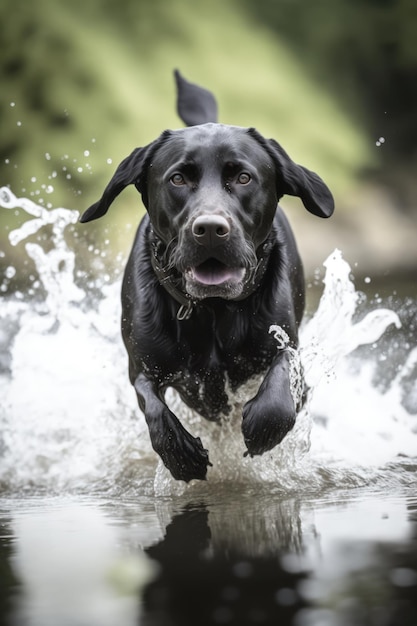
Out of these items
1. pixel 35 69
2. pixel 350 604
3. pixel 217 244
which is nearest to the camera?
pixel 350 604

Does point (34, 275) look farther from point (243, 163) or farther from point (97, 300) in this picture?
point (243, 163)

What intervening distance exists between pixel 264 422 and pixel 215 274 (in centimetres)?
49

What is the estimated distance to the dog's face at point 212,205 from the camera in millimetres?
3219

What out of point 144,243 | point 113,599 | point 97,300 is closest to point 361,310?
point 97,300

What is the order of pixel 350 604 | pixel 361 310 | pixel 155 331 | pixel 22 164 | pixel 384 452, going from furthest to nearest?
pixel 22 164 < pixel 361 310 < pixel 384 452 < pixel 155 331 < pixel 350 604

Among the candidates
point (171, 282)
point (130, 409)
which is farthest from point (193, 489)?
point (130, 409)

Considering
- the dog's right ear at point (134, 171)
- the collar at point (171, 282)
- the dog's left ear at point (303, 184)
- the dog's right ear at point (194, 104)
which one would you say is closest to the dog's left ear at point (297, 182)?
the dog's left ear at point (303, 184)

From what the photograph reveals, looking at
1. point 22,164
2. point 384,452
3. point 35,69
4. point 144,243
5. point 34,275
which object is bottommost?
point 384,452

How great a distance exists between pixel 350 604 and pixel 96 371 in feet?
11.6

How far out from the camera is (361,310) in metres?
6.45

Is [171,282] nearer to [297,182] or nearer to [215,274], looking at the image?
[215,274]

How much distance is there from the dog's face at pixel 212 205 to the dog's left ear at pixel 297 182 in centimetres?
5

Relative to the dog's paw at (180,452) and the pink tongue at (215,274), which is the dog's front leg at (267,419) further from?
the pink tongue at (215,274)

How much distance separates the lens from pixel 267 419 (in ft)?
10.7
